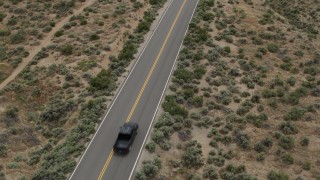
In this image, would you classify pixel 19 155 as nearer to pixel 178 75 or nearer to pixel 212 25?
pixel 178 75

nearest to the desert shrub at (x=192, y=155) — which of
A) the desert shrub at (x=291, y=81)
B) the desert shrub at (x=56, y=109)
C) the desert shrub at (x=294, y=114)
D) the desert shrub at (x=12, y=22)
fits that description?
the desert shrub at (x=294, y=114)

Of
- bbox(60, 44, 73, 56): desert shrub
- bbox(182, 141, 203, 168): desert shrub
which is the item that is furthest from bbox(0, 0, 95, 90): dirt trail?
bbox(182, 141, 203, 168): desert shrub

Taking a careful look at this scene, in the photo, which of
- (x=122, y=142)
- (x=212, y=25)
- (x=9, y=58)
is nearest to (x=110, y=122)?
(x=122, y=142)

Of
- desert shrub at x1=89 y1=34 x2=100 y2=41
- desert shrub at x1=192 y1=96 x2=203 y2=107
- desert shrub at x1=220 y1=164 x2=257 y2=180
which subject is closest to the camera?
desert shrub at x1=220 y1=164 x2=257 y2=180

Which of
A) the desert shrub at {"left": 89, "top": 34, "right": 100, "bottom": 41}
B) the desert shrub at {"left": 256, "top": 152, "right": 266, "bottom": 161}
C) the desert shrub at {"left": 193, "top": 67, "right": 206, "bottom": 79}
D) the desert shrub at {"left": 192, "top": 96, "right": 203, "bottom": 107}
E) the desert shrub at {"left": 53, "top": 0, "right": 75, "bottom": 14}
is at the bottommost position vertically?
the desert shrub at {"left": 256, "top": 152, "right": 266, "bottom": 161}

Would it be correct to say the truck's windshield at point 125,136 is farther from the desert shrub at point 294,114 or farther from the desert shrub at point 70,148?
the desert shrub at point 294,114

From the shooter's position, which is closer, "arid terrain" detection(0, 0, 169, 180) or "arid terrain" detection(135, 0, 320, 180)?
"arid terrain" detection(135, 0, 320, 180)

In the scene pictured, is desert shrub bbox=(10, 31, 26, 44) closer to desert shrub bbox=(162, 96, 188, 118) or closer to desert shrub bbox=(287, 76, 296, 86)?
desert shrub bbox=(162, 96, 188, 118)
